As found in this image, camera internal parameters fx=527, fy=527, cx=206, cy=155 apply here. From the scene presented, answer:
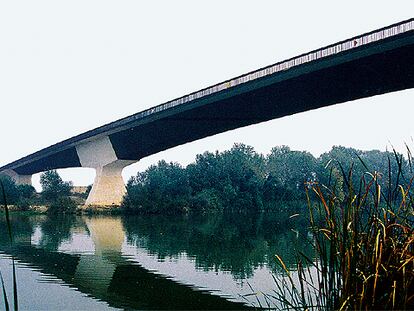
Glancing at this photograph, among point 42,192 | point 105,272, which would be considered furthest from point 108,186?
point 105,272

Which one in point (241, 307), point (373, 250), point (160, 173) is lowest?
point (241, 307)

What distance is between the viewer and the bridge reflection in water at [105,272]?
33.1 ft

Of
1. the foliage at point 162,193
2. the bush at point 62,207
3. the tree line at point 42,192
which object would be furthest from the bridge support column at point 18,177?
the bush at point 62,207

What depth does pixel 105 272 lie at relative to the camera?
13484mm

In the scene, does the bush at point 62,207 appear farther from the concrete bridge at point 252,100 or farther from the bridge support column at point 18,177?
the bridge support column at point 18,177

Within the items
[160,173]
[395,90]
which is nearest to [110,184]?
[160,173]

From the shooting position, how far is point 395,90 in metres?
23.8

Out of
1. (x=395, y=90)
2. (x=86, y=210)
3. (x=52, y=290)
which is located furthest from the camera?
(x=86, y=210)

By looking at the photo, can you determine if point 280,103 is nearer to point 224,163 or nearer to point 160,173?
point 160,173

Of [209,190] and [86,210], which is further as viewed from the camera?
[209,190]

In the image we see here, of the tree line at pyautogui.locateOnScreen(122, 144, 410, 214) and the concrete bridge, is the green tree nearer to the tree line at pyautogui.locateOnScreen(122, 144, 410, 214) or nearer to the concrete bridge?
the tree line at pyautogui.locateOnScreen(122, 144, 410, 214)

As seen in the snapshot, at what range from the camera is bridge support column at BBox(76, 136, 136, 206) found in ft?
134

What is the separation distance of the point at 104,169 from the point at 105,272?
2870cm

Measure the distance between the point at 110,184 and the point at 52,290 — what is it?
32.0 metres
